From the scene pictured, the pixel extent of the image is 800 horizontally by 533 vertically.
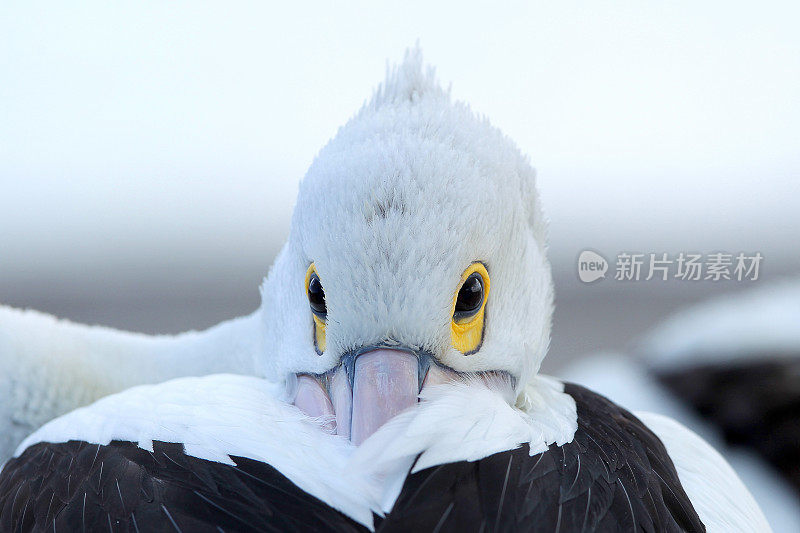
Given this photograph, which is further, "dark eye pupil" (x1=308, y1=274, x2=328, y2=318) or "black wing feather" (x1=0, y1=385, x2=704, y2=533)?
"dark eye pupil" (x1=308, y1=274, x2=328, y2=318)

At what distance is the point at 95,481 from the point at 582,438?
1.40 feet

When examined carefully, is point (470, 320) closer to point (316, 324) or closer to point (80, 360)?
point (316, 324)

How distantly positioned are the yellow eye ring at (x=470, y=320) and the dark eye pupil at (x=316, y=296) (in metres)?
0.13

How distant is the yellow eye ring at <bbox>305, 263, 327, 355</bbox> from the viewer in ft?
2.33

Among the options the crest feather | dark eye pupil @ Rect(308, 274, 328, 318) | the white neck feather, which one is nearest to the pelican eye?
dark eye pupil @ Rect(308, 274, 328, 318)

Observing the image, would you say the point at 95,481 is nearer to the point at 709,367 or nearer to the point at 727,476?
the point at 727,476

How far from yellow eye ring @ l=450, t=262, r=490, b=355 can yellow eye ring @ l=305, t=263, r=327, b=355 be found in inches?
5.2

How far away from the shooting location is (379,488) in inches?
20.5

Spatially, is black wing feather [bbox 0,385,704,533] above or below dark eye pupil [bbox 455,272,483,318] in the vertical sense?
below

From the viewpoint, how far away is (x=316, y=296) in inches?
27.7

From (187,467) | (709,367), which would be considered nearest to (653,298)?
(709,367)

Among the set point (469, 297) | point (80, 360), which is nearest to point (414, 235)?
point (469, 297)

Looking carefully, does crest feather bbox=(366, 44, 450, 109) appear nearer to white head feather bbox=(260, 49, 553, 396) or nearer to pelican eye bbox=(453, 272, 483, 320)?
white head feather bbox=(260, 49, 553, 396)

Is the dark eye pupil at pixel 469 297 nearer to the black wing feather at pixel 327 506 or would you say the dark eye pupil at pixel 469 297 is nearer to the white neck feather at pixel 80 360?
the black wing feather at pixel 327 506
